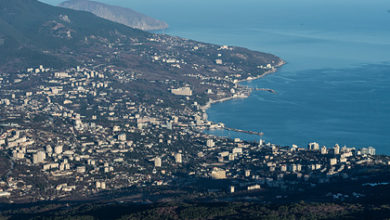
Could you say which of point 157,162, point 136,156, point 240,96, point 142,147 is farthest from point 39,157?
point 240,96

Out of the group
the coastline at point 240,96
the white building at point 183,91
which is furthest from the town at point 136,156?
the white building at point 183,91

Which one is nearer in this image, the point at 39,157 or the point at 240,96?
the point at 39,157

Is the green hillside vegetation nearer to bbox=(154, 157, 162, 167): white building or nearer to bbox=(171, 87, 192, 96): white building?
bbox=(171, 87, 192, 96): white building

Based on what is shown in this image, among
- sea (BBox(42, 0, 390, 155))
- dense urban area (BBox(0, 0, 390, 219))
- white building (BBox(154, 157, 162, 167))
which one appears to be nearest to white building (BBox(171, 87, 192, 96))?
dense urban area (BBox(0, 0, 390, 219))

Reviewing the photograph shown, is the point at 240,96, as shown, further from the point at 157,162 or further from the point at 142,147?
the point at 157,162

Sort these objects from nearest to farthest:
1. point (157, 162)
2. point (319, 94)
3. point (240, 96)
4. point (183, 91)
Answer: point (157, 162)
point (183, 91)
point (240, 96)
point (319, 94)

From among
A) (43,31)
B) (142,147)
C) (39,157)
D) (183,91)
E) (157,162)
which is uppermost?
(43,31)

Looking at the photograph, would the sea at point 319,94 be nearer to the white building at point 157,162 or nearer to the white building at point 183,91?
the white building at point 183,91

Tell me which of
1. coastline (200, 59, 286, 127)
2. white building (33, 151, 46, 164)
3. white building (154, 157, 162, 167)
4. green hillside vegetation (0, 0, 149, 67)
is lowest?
white building (154, 157, 162, 167)

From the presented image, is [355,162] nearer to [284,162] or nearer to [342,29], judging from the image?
[284,162]

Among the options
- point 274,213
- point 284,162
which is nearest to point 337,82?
point 284,162

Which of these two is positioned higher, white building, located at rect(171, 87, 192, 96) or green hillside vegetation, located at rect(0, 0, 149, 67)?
green hillside vegetation, located at rect(0, 0, 149, 67)

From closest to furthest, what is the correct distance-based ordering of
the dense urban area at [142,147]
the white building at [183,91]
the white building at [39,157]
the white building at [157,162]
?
the dense urban area at [142,147]
the white building at [39,157]
the white building at [157,162]
the white building at [183,91]
